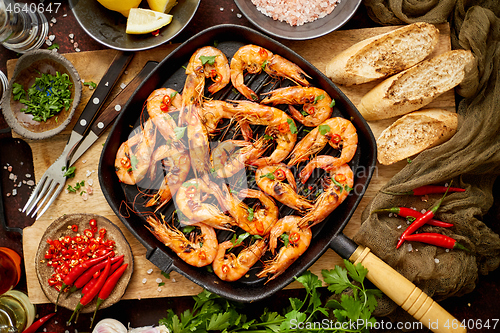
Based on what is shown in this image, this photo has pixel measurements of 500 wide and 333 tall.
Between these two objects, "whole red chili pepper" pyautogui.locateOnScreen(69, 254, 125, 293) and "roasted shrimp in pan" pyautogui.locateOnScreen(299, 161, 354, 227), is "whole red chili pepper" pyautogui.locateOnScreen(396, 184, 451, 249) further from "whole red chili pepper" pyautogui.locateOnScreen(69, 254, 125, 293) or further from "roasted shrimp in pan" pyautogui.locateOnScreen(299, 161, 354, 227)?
"whole red chili pepper" pyautogui.locateOnScreen(69, 254, 125, 293)

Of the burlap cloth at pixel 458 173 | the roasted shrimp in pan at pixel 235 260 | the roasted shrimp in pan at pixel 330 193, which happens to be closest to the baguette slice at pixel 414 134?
the burlap cloth at pixel 458 173

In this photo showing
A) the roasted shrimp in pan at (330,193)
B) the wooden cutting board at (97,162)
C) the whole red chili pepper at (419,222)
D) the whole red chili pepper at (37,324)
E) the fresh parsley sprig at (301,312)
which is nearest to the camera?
the fresh parsley sprig at (301,312)

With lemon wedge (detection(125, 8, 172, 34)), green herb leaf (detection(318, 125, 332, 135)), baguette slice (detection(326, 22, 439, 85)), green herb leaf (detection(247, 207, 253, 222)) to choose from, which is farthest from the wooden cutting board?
green herb leaf (detection(247, 207, 253, 222))

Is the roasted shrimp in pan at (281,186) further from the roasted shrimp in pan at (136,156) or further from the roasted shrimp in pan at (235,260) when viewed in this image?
the roasted shrimp in pan at (136,156)

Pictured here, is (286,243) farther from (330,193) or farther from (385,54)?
(385,54)

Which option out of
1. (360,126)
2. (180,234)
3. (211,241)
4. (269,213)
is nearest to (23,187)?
(180,234)

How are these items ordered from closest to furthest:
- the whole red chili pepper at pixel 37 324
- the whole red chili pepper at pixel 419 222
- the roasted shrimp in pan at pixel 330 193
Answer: the roasted shrimp in pan at pixel 330 193, the whole red chili pepper at pixel 419 222, the whole red chili pepper at pixel 37 324
